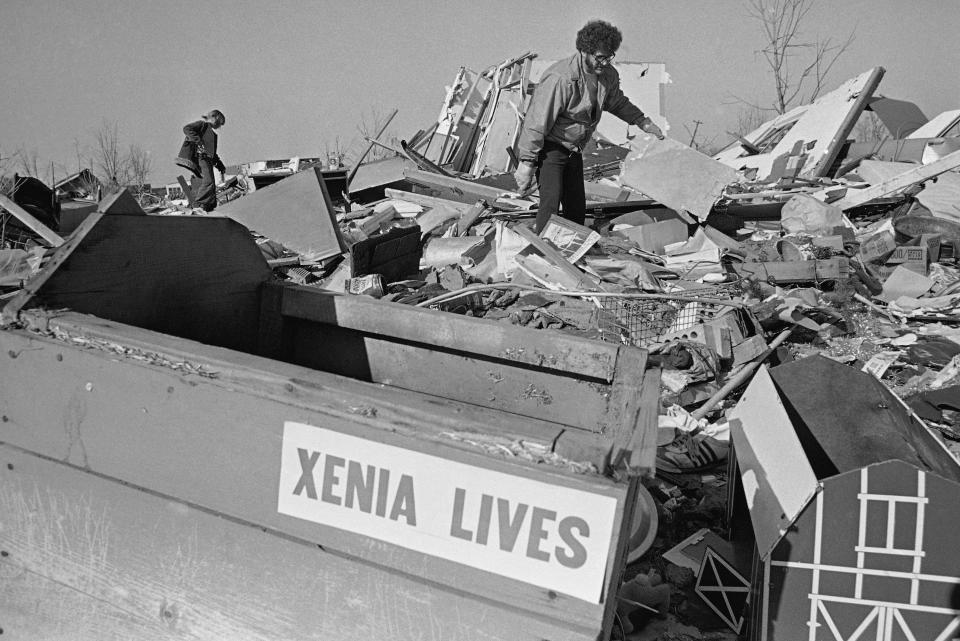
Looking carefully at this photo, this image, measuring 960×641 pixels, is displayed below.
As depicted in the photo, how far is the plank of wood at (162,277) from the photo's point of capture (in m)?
1.88

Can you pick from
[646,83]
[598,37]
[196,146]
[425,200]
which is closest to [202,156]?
[196,146]

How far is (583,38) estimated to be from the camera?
16.3 feet

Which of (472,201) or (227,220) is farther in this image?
(472,201)

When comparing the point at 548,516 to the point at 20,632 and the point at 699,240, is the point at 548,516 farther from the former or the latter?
the point at 699,240

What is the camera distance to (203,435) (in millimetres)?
1531

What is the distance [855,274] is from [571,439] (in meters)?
5.30

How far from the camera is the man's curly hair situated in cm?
496

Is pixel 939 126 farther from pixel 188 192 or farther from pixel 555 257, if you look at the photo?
pixel 188 192

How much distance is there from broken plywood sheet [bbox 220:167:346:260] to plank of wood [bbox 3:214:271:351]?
11.2 feet

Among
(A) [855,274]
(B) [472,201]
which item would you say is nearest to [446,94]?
(B) [472,201]

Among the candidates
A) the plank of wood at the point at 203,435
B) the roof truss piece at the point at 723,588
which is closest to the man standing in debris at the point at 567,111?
the roof truss piece at the point at 723,588

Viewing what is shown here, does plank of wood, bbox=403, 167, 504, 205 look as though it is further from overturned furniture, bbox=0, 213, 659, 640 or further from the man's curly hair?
overturned furniture, bbox=0, 213, 659, 640

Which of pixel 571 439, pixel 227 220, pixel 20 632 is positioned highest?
pixel 227 220

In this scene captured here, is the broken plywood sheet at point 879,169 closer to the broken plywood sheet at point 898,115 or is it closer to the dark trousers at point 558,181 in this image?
A: the broken plywood sheet at point 898,115
